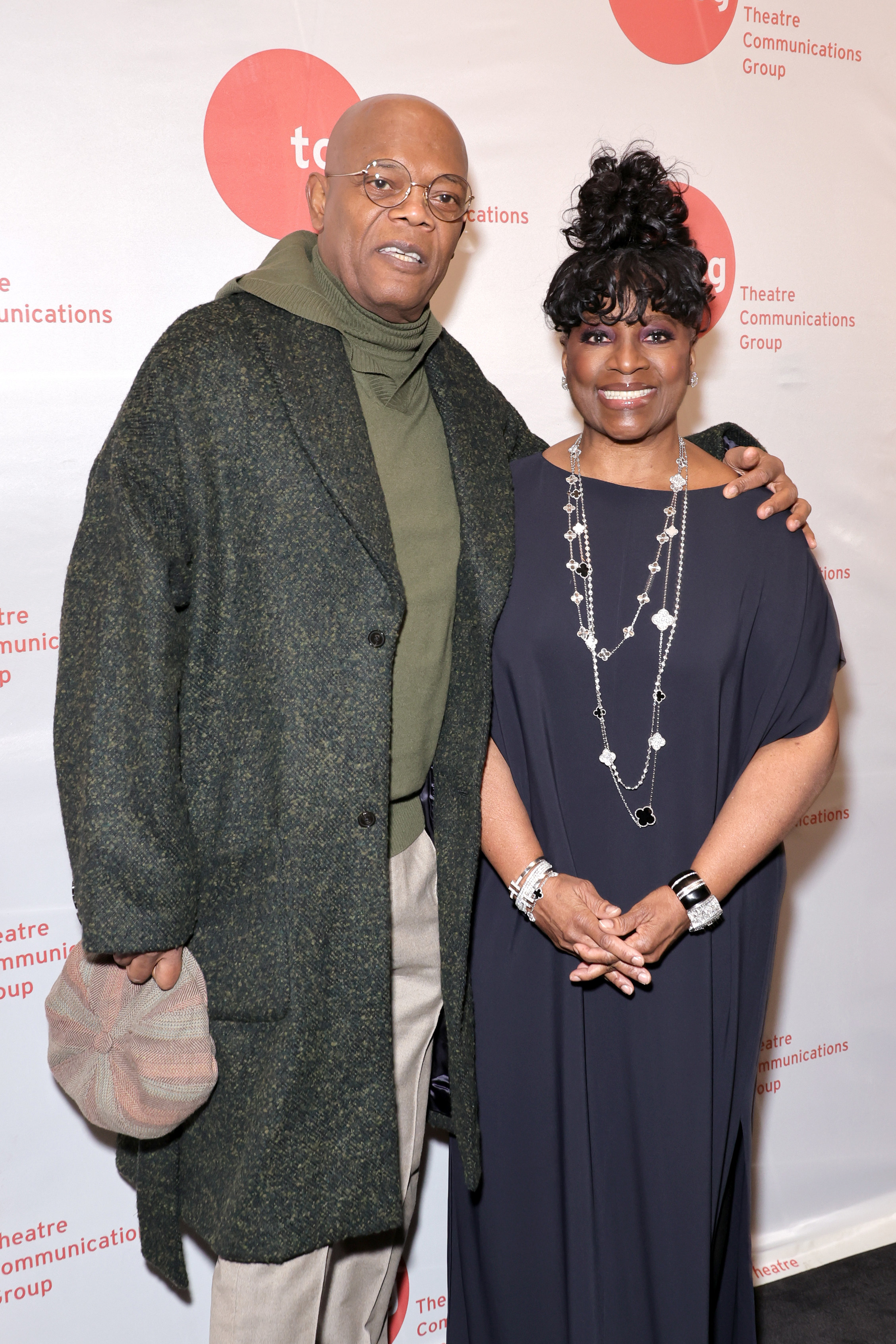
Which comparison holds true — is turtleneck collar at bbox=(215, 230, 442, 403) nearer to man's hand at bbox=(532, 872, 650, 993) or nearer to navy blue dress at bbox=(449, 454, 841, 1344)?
navy blue dress at bbox=(449, 454, 841, 1344)

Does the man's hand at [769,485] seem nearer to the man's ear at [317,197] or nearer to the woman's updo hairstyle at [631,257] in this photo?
the woman's updo hairstyle at [631,257]

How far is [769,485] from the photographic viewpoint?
1721mm

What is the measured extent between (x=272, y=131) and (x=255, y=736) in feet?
3.70

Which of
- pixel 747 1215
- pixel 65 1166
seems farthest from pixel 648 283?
pixel 65 1166

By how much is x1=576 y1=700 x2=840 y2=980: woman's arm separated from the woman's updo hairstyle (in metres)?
0.65

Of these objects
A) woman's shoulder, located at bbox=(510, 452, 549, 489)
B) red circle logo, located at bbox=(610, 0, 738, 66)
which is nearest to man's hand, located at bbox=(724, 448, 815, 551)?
woman's shoulder, located at bbox=(510, 452, 549, 489)

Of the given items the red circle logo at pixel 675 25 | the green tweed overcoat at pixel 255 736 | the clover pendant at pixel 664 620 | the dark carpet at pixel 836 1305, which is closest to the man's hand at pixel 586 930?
the green tweed overcoat at pixel 255 736

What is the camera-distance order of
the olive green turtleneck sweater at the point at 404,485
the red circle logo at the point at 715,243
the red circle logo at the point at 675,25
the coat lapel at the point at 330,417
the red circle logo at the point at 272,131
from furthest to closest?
1. the red circle logo at the point at 715,243
2. the red circle logo at the point at 675,25
3. the red circle logo at the point at 272,131
4. the olive green turtleneck sweater at the point at 404,485
5. the coat lapel at the point at 330,417

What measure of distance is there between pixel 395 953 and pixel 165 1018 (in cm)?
37

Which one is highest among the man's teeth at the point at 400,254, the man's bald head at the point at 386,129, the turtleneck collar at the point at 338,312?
the man's bald head at the point at 386,129

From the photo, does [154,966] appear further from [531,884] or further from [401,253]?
[401,253]

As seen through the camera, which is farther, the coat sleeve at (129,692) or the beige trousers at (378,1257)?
the beige trousers at (378,1257)

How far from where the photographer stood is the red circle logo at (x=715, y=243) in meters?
2.33

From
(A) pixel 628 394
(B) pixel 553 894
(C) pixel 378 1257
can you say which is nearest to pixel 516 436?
(A) pixel 628 394
